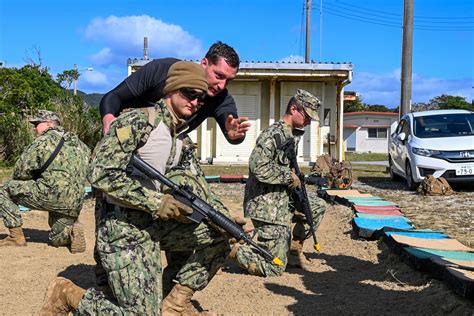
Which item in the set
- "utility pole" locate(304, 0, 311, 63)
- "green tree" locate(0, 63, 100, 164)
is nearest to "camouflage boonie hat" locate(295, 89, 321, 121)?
"green tree" locate(0, 63, 100, 164)

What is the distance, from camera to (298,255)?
257 inches

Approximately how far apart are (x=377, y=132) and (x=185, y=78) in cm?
4943

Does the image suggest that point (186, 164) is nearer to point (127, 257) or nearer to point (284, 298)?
point (127, 257)

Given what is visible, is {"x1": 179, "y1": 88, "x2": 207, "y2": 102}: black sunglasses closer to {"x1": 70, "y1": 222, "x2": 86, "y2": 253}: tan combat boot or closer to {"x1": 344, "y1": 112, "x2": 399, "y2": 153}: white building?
{"x1": 70, "y1": 222, "x2": 86, "y2": 253}: tan combat boot

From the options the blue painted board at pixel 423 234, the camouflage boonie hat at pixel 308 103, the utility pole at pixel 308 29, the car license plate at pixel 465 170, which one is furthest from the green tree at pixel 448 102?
the camouflage boonie hat at pixel 308 103

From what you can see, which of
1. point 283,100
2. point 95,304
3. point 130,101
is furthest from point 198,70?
point 283,100

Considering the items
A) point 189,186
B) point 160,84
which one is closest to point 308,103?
point 160,84

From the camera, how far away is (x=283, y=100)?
20781mm

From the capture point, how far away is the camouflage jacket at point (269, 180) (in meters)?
5.81

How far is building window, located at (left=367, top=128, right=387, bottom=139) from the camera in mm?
51406

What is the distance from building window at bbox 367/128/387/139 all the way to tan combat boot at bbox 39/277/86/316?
49066 millimetres

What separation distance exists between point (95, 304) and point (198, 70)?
146cm

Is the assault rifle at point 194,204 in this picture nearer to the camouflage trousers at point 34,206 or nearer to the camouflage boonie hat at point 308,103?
the camouflage boonie hat at point 308,103

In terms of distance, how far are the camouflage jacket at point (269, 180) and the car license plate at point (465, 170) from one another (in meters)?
6.53
